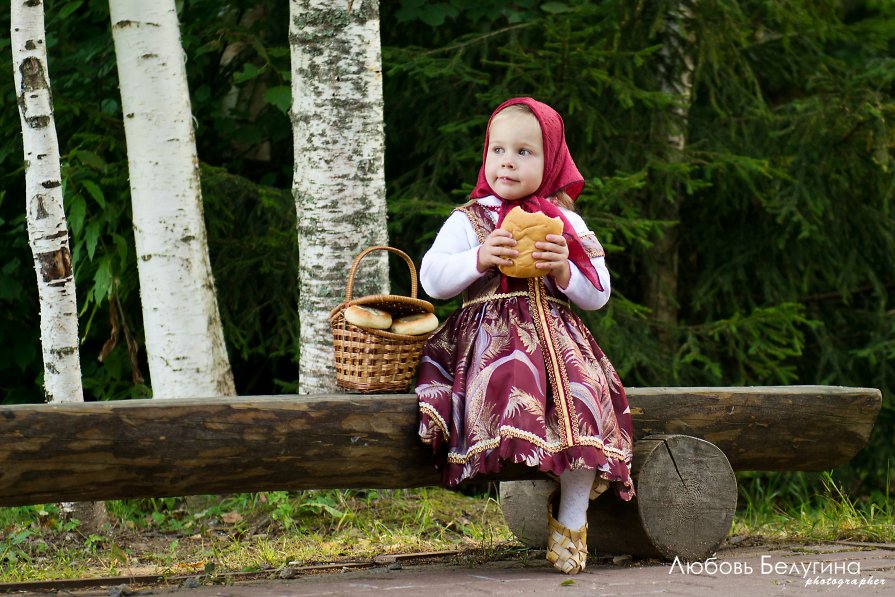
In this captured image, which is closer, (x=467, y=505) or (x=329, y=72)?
(x=329, y=72)

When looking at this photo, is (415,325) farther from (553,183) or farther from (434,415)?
(553,183)

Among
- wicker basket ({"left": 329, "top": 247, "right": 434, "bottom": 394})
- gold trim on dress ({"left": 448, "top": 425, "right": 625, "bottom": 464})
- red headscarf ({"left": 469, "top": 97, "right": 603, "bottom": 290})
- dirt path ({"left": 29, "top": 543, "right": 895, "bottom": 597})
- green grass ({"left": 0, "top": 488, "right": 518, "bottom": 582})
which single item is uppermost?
red headscarf ({"left": 469, "top": 97, "right": 603, "bottom": 290})

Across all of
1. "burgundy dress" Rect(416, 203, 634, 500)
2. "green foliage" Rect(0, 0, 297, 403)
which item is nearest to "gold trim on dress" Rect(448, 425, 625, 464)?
"burgundy dress" Rect(416, 203, 634, 500)

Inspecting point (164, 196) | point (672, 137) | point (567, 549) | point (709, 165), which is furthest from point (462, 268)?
point (672, 137)

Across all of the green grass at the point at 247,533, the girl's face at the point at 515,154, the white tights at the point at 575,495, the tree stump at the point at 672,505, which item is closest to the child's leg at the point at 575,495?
the white tights at the point at 575,495

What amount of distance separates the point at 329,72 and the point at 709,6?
287cm

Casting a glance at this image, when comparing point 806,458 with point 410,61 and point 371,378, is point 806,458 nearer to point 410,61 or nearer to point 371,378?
point 371,378

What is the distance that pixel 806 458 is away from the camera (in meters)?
4.33

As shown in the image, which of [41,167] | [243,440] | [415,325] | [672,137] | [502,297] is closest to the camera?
[243,440]

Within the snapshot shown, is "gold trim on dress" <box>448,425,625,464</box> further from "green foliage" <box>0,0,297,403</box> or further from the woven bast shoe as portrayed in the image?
"green foliage" <box>0,0,297,403</box>

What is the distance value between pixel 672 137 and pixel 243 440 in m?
4.63

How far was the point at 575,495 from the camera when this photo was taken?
145 inches

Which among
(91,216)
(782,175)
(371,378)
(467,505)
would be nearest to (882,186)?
(782,175)

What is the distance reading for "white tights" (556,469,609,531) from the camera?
367cm
